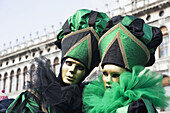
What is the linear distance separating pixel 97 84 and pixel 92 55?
0.26 metres

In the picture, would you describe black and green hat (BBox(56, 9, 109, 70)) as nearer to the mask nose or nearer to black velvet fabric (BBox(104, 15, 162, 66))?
the mask nose

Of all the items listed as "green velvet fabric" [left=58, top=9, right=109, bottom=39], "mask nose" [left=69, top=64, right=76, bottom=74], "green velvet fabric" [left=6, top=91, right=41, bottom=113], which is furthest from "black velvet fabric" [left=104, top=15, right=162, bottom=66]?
"green velvet fabric" [left=6, top=91, right=41, bottom=113]

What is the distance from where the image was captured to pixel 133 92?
173cm

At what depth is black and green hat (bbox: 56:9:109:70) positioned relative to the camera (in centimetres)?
214

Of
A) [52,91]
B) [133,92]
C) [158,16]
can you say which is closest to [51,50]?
[158,16]

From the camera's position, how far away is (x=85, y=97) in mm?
1962

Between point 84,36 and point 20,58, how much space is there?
1629cm

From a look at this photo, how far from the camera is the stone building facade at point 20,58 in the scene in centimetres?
1591

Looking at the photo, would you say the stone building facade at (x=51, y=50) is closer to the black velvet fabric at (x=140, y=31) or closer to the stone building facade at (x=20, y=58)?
the stone building facade at (x=20, y=58)

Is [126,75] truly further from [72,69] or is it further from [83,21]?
[83,21]

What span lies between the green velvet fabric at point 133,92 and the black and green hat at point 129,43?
4.2 inches

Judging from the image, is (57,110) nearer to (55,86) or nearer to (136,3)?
(55,86)

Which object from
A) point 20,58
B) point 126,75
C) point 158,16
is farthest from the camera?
point 20,58

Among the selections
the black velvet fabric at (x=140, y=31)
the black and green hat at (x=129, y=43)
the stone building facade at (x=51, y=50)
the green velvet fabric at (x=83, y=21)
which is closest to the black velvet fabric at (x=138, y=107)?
the black and green hat at (x=129, y=43)
